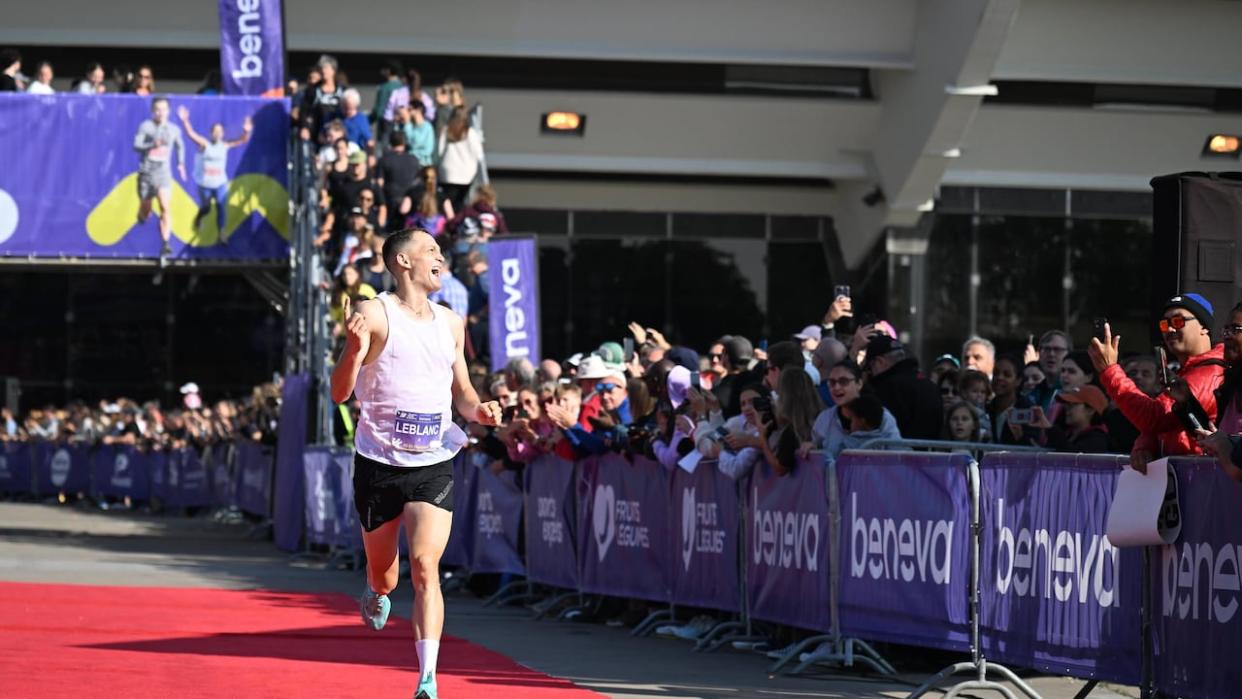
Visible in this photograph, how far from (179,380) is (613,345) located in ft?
91.8

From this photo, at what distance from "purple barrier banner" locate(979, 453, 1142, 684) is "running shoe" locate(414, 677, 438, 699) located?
9.60 ft

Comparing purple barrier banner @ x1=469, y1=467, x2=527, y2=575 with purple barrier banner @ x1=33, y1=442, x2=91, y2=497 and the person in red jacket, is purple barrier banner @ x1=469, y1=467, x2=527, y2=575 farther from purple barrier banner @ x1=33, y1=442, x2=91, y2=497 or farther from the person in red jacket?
purple barrier banner @ x1=33, y1=442, x2=91, y2=497

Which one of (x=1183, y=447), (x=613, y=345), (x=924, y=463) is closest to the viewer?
(x=1183, y=447)

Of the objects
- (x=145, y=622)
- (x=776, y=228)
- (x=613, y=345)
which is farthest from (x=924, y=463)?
(x=776, y=228)

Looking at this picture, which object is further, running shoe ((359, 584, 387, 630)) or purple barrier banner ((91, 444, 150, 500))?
purple barrier banner ((91, 444, 150, 500))

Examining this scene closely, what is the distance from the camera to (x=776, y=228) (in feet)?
120

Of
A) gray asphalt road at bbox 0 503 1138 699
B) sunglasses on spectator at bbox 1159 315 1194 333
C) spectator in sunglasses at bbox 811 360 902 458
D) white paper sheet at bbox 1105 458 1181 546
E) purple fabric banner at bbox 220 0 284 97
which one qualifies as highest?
purple fabric banner at bbox 220 0 284 97

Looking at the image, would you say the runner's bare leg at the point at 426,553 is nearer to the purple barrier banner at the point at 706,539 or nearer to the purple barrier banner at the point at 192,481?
the purple barrier banner at the point at 706,539

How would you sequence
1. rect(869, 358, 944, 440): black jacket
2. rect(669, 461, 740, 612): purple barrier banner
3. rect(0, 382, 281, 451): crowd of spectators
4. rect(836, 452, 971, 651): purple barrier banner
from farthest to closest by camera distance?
rect(0, 382, 281, 451): crowd of spectators
rect(669, 461, 740, 612): purple barrier banner
rect(869, 358, 944, 440): black jacket
rect(836, 452, 971, 651): purple barrier banner

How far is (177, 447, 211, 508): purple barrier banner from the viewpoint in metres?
36.5

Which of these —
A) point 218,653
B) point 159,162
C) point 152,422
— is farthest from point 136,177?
point 218,653

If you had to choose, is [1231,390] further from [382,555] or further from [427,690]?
[382,555]

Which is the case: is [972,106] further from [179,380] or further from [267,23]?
[179,380]

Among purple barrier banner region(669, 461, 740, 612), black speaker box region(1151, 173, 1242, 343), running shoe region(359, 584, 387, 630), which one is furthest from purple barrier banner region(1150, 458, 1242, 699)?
purple barrier banner region(669, 461, 740, 612)
